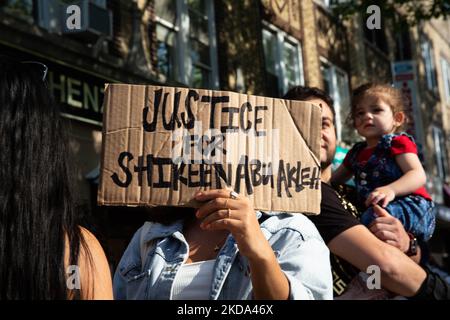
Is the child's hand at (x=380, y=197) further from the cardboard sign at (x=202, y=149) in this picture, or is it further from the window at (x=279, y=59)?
the window at (x=279, y=59)

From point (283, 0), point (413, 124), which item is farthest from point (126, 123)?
point (413, 124)

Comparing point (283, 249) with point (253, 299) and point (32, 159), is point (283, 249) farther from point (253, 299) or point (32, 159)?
point (32, 159)

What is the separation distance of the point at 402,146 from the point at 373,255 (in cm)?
92

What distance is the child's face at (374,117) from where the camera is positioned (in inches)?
140

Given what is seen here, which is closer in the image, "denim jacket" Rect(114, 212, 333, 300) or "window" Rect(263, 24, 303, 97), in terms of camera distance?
"denim jacket" Rect(114, 212, 333, 300)

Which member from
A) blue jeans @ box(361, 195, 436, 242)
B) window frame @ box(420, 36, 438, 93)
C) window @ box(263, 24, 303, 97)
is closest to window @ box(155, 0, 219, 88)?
window @ box(263, 24, 303, 97)

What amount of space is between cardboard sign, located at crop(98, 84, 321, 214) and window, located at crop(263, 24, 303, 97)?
10.9m

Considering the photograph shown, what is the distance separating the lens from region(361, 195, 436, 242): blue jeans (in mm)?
3189

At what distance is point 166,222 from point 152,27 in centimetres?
810

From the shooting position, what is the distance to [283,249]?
86.1 inches

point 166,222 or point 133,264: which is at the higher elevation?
point 166,222

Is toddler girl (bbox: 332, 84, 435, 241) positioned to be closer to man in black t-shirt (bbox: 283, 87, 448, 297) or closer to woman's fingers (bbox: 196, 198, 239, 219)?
man in black t-shirt (bbox: 283, 87, 448, 297)

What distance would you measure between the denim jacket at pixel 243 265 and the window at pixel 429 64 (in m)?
21.2

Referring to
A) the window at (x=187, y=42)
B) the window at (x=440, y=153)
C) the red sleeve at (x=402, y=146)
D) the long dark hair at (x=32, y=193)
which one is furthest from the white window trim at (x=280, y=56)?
the long dark hair at (x=32, y=193)
